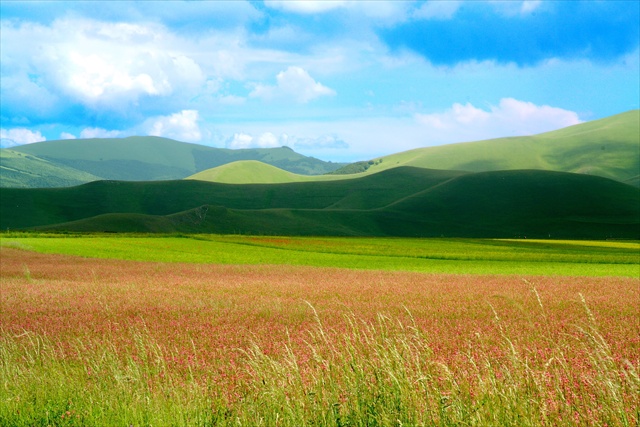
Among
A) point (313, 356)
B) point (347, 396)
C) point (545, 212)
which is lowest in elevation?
point (347, 396)

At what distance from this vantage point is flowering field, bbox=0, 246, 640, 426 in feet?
20.2

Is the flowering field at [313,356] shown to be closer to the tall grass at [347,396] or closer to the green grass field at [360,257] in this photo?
the tall grass at [347,396]

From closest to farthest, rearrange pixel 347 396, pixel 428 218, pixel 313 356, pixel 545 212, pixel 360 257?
pixel 347 396, pixel 313 356, pixel 360 257, pixel 545 212, pixel 428 218

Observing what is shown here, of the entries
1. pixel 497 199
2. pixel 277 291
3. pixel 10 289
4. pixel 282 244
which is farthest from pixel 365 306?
pixel 497 199

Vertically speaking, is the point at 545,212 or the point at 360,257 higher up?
the point at 545,212

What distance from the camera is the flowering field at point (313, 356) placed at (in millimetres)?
6145

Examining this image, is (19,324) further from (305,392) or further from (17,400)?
(305,392)

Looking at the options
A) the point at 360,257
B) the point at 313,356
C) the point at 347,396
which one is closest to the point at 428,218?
the point at 360,257

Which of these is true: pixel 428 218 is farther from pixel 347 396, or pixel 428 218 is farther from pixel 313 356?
pixel 347 396

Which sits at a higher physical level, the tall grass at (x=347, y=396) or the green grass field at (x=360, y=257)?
the tall grass at (x=347, y=396)

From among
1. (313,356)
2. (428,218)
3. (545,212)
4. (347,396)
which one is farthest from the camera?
(428,218)

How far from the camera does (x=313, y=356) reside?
22.2 feet

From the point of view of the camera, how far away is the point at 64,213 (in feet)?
643

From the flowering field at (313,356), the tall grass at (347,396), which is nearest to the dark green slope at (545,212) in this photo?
the flowering field at (313,356)
